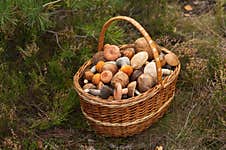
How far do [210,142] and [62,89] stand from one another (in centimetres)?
81

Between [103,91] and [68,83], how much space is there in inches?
14.9

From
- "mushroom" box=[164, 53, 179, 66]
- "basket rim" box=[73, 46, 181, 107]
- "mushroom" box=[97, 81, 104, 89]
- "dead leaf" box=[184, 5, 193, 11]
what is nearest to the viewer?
"basket rim" box=[73, 46, 181, 107]

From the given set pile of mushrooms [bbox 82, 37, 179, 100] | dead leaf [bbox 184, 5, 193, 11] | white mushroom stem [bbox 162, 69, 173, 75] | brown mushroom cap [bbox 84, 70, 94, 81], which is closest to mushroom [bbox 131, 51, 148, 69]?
pile of mushrooms [bbox 82, 37, 179, 100]

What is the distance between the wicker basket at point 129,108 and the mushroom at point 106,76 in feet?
0.40

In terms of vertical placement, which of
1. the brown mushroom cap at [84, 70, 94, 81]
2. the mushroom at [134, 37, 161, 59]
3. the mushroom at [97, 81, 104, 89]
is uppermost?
the mushroom at [134, 37, 161, 59]

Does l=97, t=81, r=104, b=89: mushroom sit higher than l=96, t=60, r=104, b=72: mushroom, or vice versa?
l=96, t=60, r=104, b=72: mushroom

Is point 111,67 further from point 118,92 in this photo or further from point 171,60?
point 171,60

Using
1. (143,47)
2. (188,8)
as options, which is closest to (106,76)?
(143,47)

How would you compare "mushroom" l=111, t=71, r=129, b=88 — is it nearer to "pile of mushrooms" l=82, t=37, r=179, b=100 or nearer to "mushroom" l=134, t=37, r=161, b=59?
"pile of mushrooms" l=82, t=37, r=179, b=100

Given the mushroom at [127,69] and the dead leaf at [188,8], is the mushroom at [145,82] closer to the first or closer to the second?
the mushroom at [127,69]

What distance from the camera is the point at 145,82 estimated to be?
1956 millimetres

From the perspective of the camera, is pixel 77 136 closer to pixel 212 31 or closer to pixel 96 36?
pixel 96 36

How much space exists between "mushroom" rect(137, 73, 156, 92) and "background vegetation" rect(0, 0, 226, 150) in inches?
11.4

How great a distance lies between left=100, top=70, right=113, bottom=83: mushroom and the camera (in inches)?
79.7
